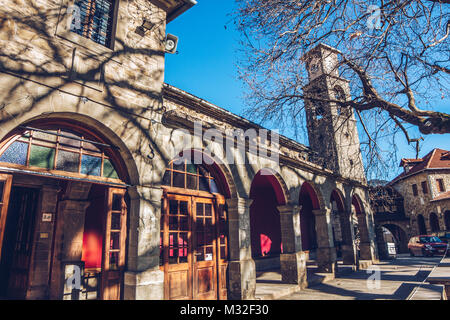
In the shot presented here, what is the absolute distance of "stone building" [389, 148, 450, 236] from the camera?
23.6 m

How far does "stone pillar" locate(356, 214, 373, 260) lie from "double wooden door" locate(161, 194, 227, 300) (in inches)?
395

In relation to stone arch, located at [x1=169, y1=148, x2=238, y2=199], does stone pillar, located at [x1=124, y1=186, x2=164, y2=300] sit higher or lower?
lower

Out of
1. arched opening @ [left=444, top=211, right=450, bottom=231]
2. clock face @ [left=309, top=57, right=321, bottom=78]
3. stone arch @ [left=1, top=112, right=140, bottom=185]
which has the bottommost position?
arched opening @ [left=444, top=211, right=450, bottom=231]

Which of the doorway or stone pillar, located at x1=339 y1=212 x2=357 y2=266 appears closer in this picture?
the doorway

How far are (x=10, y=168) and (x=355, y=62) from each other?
23.9 ft

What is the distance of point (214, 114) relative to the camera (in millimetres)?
7078

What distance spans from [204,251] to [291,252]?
10.4ft

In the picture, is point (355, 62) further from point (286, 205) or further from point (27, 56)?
point (27, 56)

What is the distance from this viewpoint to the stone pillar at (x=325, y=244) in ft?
33.4

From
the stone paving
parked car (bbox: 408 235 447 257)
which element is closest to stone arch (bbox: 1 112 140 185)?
the stone paving

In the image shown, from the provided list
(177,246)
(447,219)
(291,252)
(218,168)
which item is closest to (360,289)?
(291,252)

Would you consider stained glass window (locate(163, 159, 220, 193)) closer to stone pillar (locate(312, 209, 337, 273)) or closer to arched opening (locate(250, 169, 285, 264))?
arched opening (locate(250, 169, 285, 264))

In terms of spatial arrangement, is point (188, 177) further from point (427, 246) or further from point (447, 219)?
point (447, 219)

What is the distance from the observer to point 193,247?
608cm
